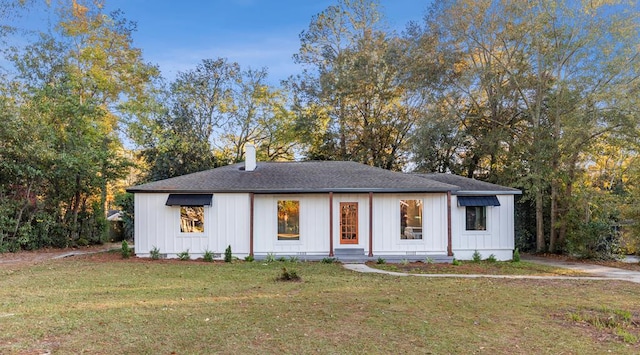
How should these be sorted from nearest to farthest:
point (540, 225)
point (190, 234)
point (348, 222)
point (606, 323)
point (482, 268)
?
point (606, 323) → point (482, 268) → point (190, 234) → point (348, 222) → point (540, 225)

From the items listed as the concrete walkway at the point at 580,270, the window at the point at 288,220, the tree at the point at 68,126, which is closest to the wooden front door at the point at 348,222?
the window at the point at 288,220

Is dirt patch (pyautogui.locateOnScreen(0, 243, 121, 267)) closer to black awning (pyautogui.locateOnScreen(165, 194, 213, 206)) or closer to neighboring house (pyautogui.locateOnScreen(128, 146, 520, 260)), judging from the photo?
neighboring house (pyautogui.locateOnScreen(128, 146, 520, 260))

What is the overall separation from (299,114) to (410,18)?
8.41 metres

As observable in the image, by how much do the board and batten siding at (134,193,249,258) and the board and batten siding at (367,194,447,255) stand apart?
4.50 m

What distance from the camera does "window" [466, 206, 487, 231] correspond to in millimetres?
14281

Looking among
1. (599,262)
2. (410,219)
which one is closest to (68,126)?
(410,219)

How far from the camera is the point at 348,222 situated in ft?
46.0

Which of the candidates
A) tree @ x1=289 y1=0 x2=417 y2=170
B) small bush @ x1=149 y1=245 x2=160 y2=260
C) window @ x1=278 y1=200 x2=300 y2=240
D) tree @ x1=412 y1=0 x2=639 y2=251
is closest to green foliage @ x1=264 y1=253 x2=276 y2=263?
window @ x1=278 y1=200 x2=300 y2=240

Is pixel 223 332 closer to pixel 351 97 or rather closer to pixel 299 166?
pixel 299 166

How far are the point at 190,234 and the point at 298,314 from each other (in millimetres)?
8588

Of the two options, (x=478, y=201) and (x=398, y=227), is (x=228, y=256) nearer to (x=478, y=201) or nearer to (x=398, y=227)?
(x=398, y=227)

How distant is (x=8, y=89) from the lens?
653 inches

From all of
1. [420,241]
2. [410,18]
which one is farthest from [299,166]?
[410,18]

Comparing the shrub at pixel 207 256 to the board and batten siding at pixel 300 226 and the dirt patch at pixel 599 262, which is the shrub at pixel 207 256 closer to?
the board and batten siding at pixel 300 226
